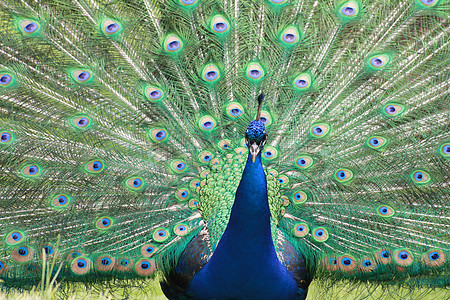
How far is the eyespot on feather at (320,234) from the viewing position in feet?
9.43

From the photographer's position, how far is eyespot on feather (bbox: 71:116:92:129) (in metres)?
2.77

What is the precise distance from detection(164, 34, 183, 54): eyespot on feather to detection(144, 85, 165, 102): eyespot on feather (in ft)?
0.66

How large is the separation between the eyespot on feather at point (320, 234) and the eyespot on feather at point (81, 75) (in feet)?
4.64

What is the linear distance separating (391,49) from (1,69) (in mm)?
1966

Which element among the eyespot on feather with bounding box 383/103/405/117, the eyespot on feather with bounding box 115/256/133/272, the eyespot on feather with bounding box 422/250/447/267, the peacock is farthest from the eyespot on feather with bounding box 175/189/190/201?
the eyespot on feather with bounding box 422/250/447/267

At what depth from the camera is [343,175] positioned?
2871 millimetres

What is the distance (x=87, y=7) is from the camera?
2643mm

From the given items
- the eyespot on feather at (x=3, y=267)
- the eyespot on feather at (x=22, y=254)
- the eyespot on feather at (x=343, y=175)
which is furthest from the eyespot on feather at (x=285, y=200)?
the eyespot on feather at (x=3, y=267)

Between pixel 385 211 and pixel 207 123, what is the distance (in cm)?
106

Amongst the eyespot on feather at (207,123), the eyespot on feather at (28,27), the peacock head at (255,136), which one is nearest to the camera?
the peacock head at (255,136)

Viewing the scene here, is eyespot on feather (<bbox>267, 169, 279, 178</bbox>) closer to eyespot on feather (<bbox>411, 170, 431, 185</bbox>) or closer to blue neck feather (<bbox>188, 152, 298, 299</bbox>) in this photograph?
blue neck feather (<bbox>188, 152, 298, 299</bbox>)

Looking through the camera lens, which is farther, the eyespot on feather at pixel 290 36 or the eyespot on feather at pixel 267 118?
the eyespot on feather at pixel 267 118

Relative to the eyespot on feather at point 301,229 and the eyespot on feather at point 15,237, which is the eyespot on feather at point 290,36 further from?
the eyespot on feather at point 15,237

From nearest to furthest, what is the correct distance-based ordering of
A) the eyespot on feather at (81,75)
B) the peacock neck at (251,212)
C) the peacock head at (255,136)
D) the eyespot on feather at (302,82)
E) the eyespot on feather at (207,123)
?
1. the peacock head at (255,136)
2. the peacock neck at (251,212)
3. the eyespot on feather at (81,75)
4. the eyespot on feather at (302,82)
5. the eyespot on feather at (207,123)
